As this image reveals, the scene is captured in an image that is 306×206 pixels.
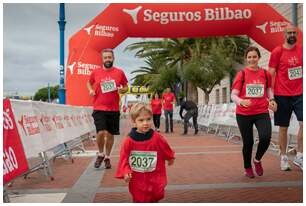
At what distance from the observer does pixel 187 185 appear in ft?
17.3

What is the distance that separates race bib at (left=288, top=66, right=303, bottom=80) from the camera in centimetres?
600

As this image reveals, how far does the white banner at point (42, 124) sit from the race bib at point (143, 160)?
1.98 m

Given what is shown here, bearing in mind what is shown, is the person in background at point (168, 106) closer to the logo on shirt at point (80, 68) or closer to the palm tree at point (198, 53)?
the logo on shirt at point (80, 68)

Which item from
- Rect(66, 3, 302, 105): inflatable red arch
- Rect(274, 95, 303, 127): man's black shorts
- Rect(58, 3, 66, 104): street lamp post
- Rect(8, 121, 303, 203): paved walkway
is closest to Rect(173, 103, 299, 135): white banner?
Rect(66, 3, 302, 105): inflatable red arch

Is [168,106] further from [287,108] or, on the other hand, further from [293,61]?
[293,61]

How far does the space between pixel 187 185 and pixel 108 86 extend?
2386 millimetres

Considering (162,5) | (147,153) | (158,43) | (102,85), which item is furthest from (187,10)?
(158,43)

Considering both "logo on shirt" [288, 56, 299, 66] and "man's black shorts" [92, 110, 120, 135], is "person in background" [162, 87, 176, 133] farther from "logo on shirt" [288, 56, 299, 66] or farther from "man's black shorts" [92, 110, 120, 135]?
"logo on shirt" [288, 56, 299, 66]

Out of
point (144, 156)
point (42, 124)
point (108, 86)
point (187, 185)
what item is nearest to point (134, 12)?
point (108, 86)

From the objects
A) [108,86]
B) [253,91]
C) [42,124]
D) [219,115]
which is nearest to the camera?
[253,91]

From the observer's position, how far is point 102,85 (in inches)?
271

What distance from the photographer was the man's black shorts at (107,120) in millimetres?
6867

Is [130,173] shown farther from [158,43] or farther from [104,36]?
[158,43]

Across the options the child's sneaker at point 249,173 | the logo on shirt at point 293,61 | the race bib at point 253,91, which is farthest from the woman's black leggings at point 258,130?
the logo on shirt at point 293,61
